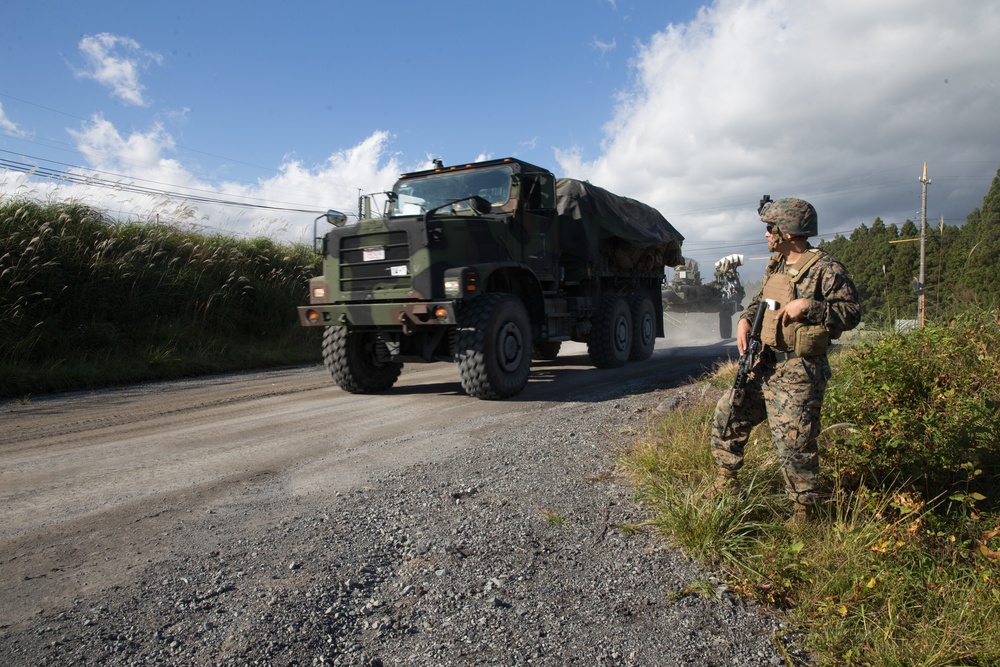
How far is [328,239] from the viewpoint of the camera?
24.9ft

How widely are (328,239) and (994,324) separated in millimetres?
6217

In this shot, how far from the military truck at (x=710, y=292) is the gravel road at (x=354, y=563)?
14.8m

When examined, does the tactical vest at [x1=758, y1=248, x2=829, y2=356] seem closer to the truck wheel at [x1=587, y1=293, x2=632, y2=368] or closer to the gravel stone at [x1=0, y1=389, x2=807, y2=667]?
the gravel stone at [x1=0, y1=389, x2=807, y2=667]

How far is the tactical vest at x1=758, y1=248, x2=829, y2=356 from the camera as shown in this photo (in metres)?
3.34

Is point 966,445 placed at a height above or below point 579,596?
above

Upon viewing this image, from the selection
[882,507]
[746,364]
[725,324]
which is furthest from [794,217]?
[725,324]

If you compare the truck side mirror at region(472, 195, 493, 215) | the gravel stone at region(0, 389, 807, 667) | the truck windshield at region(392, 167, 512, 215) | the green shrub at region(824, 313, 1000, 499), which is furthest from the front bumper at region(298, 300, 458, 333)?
the green shrub at region(824, 313, 1000, 499)

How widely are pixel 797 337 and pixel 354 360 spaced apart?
528 cm

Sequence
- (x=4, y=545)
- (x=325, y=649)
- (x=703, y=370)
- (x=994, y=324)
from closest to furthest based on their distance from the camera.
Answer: (x=325, y=649) < (x=4, y=545) < (x=994, y=324) < (x=703, y=370)

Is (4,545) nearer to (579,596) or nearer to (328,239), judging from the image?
(579,596)

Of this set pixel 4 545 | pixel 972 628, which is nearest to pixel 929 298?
pixel 972 628

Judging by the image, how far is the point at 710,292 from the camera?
19891 millimetres

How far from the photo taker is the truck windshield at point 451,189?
27.6 ft

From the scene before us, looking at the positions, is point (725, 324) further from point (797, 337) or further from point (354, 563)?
point (354, 563)
